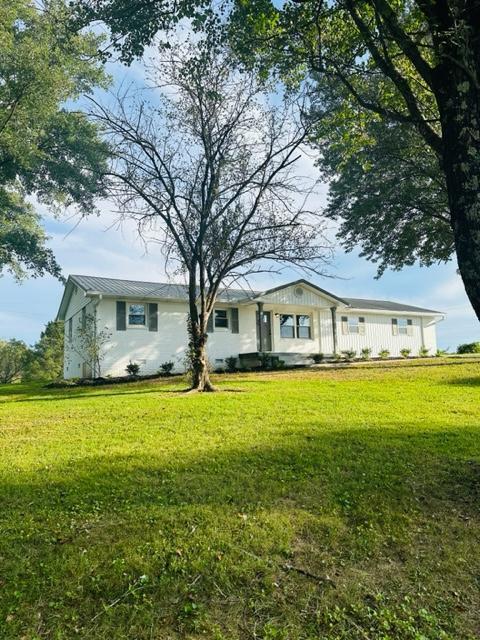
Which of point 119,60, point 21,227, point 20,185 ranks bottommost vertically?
point 119,60

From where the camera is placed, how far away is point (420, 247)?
1939cm

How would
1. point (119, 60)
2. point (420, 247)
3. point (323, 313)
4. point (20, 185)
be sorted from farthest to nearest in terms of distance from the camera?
point (323, 313) → point (20, 185) → point (420, 247) → point (119, 60)

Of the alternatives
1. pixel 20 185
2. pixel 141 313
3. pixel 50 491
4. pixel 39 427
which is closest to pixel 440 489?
pixel 50 491

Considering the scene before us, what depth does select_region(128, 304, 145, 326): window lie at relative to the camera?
19.4 m

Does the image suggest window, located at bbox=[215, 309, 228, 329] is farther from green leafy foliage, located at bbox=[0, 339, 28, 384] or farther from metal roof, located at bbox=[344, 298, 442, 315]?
green leafy foliage, located at bbox=[0, 339, 28, 384]

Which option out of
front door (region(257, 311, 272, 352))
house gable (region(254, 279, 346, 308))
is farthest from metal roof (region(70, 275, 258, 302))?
front door (region(257, 311, 272, 352))

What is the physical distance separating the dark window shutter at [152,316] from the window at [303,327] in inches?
312

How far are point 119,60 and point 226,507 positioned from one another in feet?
19.2

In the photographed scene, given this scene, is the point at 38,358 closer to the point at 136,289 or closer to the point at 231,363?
the point at 136,289

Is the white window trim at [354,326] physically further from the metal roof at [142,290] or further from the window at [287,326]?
the window at [287,326]

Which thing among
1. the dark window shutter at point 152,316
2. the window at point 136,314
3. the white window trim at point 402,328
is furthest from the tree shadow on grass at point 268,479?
the white window trim at point 402,328

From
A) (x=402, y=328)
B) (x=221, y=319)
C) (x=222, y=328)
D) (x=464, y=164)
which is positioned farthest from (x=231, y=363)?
(x=464, y=164)

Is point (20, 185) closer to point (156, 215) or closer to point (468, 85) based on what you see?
point (156, 215)

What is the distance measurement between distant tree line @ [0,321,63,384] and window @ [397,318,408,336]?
20034mm
